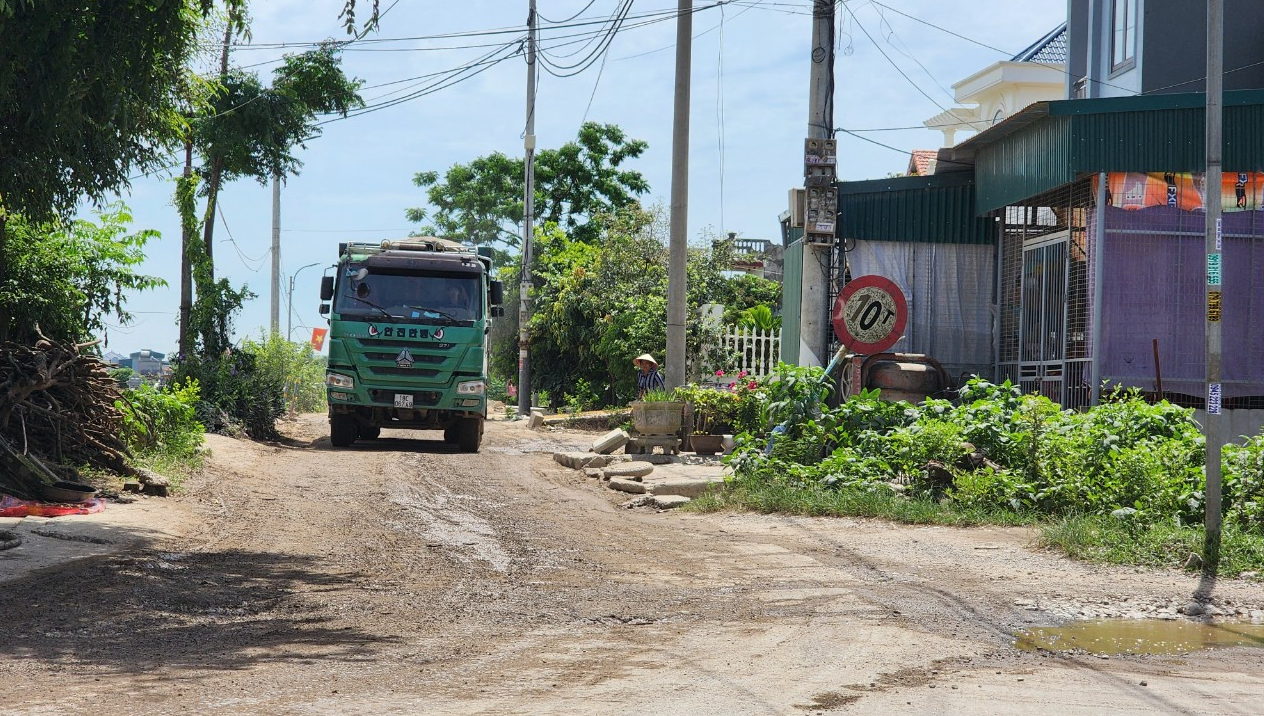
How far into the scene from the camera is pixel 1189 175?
43.0 ft

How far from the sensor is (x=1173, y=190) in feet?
43.0

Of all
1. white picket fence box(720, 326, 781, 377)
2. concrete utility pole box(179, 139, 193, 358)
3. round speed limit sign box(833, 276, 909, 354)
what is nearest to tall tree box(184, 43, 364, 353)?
concrete utility pole box(179, 139, 193, 358)

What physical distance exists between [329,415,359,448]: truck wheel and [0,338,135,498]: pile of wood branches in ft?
19.2

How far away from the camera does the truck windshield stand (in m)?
16.2

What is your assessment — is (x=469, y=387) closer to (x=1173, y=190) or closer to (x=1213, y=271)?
(x=1173, y=190)

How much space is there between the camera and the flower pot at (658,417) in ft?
49.4

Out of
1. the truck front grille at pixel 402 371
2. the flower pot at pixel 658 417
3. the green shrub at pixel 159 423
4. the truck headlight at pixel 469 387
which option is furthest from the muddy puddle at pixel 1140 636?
the truck front grille at pixel 402 371

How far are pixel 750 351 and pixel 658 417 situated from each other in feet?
23.2

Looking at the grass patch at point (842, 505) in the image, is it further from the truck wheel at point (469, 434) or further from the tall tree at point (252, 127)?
the tall tree at point (252, 127)

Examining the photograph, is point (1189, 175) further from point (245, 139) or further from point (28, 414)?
point (245, 139)

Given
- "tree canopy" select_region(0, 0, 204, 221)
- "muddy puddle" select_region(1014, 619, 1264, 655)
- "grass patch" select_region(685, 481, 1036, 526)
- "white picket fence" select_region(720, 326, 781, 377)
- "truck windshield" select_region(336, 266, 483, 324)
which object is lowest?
"muddy puddle" select_region(1014, 619, 1264, 655)

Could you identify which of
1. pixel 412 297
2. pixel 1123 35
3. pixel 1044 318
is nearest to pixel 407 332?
A: pixel 412 297

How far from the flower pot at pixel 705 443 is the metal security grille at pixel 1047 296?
3994 mm

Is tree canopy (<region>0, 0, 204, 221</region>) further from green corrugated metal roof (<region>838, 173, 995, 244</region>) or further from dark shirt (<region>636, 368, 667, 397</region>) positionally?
dark shirt (<region>636, 368, 667, 397</region>)
